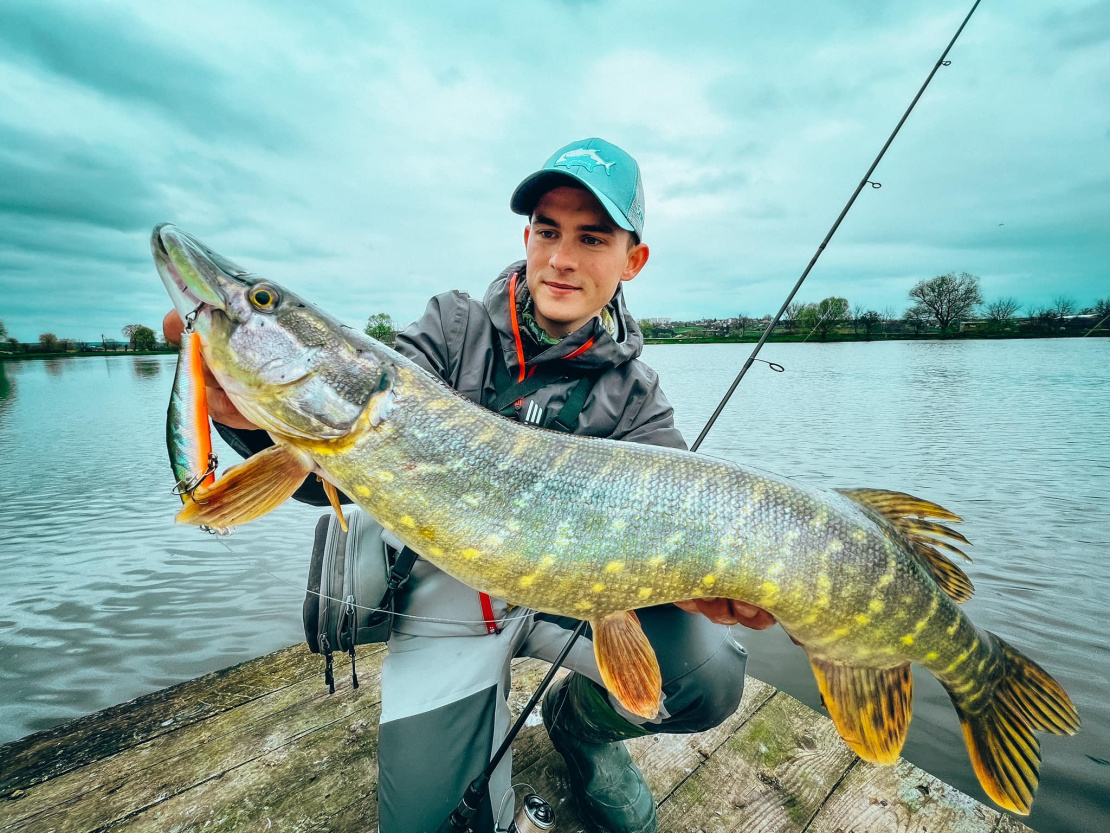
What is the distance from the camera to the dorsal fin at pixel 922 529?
181cm

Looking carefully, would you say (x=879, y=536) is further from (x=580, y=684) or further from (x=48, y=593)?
(x=48, y=593)

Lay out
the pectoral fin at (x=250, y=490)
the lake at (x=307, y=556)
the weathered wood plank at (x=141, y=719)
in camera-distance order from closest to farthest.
Result: the pectoral fin at (x=250, y=490) < the weathered wood plank at (x=141, y=719) < the lake at (x=307, y=556)

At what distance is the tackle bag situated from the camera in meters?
1.86

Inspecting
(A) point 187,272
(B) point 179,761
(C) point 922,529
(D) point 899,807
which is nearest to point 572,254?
(A) point 187,272

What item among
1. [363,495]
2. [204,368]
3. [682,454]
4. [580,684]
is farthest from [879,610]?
[204,368]

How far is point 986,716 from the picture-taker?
1.77 meters

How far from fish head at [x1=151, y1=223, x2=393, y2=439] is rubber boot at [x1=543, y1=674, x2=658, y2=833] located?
1.36 metres

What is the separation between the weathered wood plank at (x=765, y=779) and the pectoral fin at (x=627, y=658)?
1.94 feet

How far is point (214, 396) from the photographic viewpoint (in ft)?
5.41

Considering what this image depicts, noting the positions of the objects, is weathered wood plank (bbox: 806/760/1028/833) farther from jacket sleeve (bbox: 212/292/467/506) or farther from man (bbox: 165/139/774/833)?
jacket sleeve (bbox: 212/292/467/506)

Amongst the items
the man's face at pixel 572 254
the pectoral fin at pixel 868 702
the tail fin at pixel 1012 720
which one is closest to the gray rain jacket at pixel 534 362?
the man's face at pixel 572 254

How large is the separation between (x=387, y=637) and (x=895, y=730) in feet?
5.94

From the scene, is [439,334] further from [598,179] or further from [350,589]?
[350,589]

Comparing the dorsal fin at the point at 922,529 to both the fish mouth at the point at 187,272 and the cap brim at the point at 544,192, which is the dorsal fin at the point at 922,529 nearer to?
the cap brim at the point at 544,192
